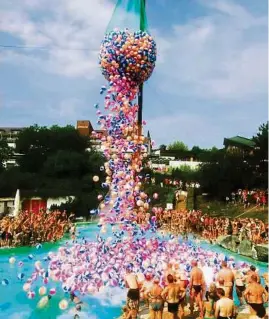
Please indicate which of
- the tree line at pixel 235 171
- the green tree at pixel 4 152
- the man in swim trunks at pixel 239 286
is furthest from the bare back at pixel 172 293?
the green tree at pixel 4 152

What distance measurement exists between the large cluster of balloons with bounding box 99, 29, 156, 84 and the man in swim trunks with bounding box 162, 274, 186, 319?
358cm

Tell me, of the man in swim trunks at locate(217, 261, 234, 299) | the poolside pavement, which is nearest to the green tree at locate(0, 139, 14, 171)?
the poolside pavement

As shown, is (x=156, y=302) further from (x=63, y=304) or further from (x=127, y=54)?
(x=127, y=54)

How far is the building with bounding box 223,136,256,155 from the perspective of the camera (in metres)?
15.4

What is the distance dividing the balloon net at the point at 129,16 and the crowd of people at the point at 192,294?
4.23m

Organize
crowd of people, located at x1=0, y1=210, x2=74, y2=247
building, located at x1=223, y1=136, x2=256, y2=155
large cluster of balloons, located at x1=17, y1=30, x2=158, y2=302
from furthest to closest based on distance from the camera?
building, located at x1=223, y1=136, x2=256, y2=155
crowd of people, located at x1=0, y1=210, x2=74, y2=247
large cluster of balloons, located at x1=17, y1=30, x2=158, y2=302

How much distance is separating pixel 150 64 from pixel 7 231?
7114mm

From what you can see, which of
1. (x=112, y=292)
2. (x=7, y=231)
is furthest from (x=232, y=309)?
(x=7, y=231)

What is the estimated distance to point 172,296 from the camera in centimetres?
649

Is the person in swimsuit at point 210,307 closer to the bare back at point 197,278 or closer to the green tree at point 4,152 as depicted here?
the bare back at point 197,278

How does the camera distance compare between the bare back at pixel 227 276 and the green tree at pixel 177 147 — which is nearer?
the bare back at pixel 227 276

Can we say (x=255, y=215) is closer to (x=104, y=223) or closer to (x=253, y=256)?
(x=253, y=256)

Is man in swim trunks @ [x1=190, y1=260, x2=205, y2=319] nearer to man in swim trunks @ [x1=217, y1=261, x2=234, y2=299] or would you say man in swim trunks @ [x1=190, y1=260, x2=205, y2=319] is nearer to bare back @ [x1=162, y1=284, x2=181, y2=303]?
man in swim trunks @ [x1=217, y1=261, x2=234, y2=299]

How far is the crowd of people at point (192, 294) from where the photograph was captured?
6348mm
